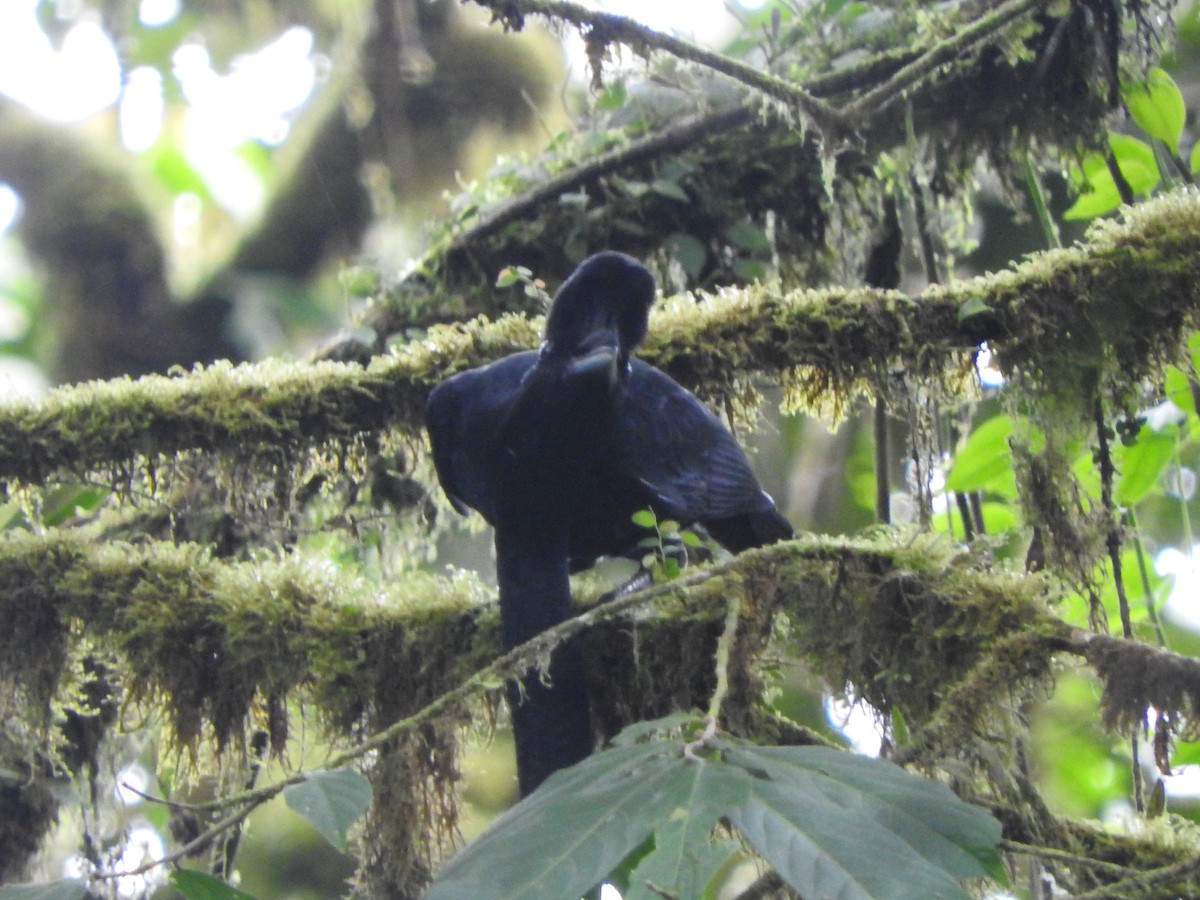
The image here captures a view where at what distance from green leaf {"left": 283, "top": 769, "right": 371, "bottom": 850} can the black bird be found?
20.3 inches

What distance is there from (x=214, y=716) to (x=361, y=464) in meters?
0.60

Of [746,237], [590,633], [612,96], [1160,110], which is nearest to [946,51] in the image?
[1160,110]

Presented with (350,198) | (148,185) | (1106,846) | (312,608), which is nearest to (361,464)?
(312,608)

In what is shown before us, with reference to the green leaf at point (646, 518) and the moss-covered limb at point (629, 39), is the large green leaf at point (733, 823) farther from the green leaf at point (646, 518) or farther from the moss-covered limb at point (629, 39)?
the moss-covered limb at point (629, 39)

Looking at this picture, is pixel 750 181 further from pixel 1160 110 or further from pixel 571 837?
pixel 571 837

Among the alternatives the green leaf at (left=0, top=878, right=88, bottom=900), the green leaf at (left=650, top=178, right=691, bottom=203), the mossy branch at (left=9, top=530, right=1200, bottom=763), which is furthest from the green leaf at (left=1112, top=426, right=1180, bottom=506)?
the green leaf at (left=0, top=878, right=88, bottom=900)

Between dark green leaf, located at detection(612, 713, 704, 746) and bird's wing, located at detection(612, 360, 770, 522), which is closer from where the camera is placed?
dark green leaf, located at detection(612, 713, 704, 746)

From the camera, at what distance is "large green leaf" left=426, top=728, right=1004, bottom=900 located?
1.06 metres

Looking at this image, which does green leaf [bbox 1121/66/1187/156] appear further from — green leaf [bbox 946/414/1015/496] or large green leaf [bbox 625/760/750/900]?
large green leaf [bbox 625/760/750/900]

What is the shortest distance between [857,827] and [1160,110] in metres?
2.12

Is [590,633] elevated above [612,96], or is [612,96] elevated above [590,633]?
[612,96]

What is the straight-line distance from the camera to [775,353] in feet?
7.89

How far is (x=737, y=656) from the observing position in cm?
183

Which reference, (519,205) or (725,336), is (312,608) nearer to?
(725,336)
